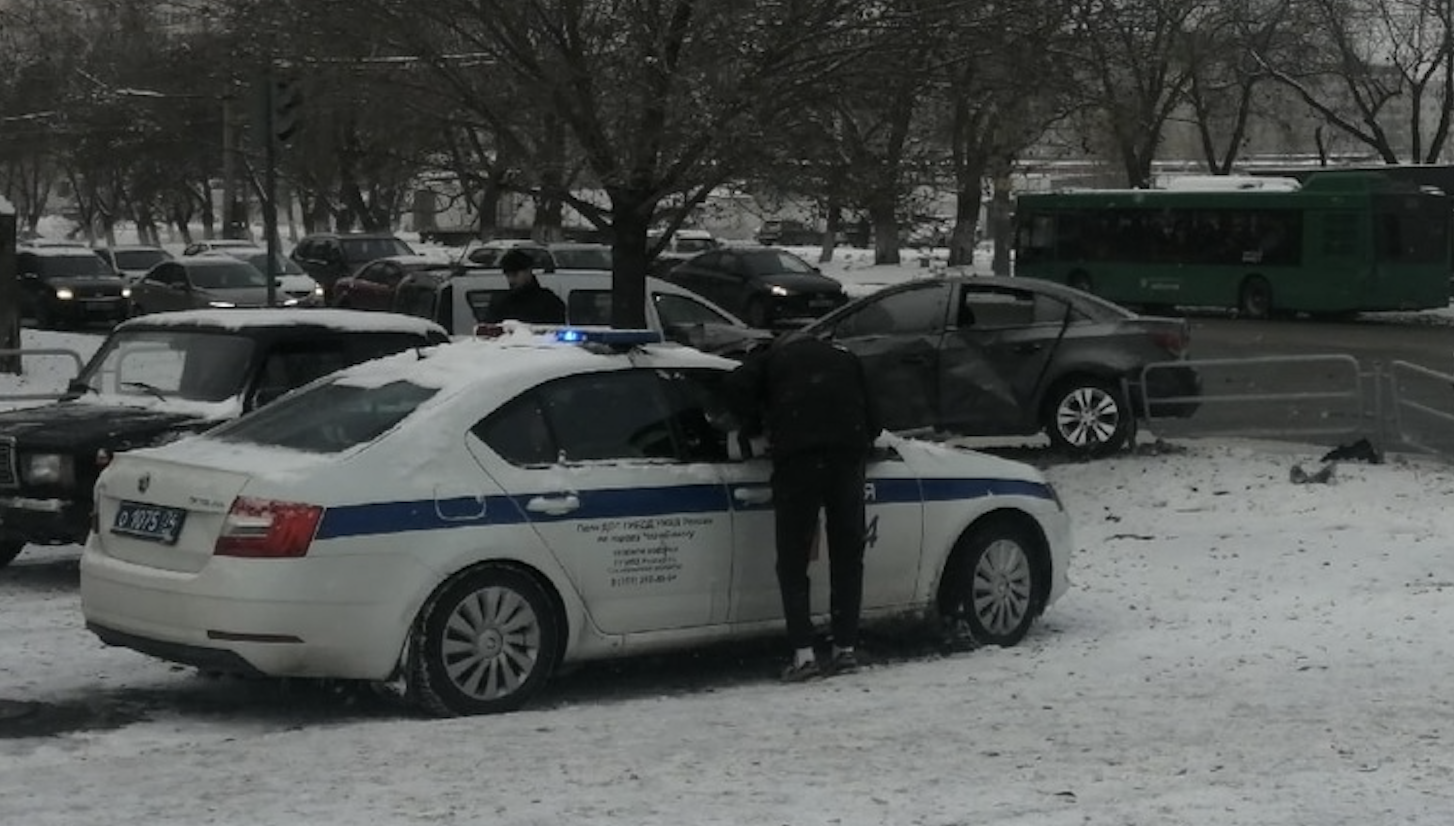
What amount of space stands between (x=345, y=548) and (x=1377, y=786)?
→ 3769 mm

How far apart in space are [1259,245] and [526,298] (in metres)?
29.5

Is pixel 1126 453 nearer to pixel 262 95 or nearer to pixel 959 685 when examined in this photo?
pixel 262 95

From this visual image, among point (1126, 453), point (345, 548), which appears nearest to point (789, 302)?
point (1126, 453)

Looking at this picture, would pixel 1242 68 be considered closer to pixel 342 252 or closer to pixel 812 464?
pixel 342 252

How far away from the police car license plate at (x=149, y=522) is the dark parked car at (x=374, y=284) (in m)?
25.7

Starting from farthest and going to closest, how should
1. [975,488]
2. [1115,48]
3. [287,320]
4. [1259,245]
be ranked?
[1259,245], [1115,48], [287,320], [975,488]

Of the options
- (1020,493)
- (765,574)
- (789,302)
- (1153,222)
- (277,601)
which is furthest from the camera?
(1153,222)

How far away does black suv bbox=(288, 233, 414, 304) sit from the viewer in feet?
144

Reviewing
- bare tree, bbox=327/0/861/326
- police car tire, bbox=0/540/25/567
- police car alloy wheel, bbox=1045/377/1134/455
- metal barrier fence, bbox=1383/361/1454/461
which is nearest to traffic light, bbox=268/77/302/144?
bare tree, bbox=327/0/861/326

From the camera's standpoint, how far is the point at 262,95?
15.2 metres

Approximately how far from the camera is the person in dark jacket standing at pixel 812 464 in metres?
9.02

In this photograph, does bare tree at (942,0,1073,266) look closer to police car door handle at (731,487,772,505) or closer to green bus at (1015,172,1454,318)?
police car door handle at (731,487,772,505)

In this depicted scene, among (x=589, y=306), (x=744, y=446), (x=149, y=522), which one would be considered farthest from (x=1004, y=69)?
(x=149, y=522)

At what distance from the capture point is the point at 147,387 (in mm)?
12289
